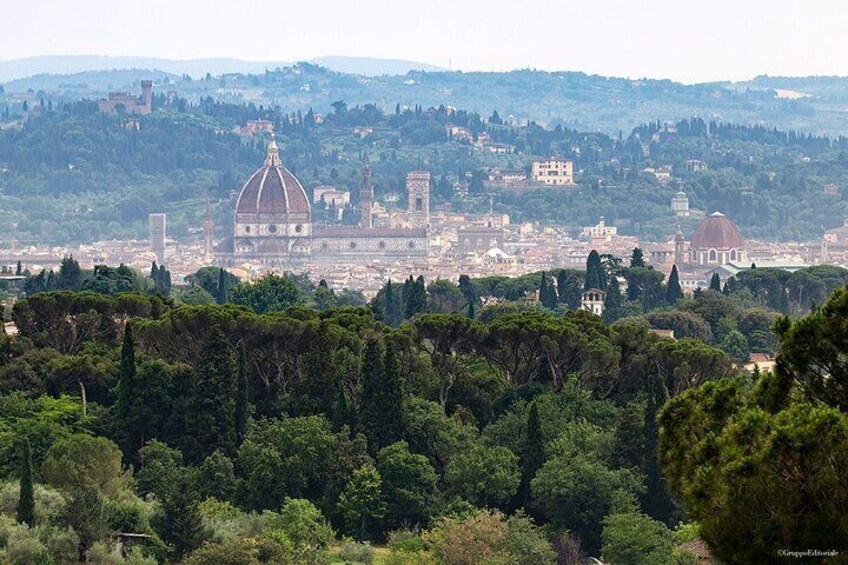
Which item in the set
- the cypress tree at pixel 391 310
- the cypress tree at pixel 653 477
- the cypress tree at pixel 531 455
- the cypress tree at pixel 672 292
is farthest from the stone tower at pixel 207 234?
the cypress tree at pixel 653 477

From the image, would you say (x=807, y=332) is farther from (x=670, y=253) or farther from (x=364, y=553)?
(x=670, y=253)

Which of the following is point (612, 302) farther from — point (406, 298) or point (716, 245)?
point (716, 245)

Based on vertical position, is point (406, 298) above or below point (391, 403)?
below

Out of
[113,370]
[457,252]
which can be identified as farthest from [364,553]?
[457,252]

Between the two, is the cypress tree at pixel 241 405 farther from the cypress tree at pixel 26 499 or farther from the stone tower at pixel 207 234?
the stone tower at pixel 207 234

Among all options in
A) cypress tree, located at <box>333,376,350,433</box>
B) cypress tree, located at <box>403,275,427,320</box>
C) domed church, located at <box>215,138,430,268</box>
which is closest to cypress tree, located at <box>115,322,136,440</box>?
cypress tree, located at <box>333,376,350,433</box>

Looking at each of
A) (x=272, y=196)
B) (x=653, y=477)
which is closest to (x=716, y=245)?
(x=272, y=196)
